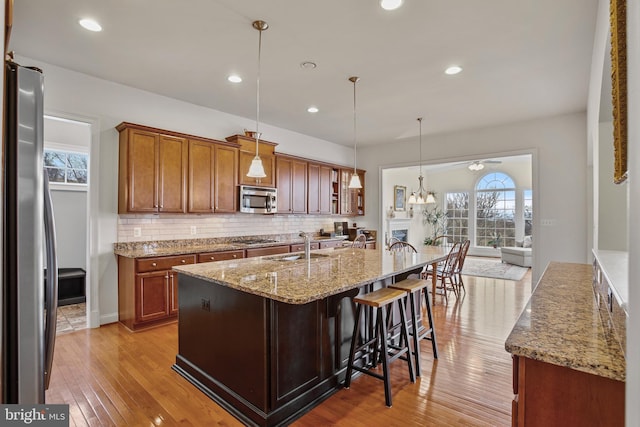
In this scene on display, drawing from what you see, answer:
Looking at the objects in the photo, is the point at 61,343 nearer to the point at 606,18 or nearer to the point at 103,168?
the point at 103,168

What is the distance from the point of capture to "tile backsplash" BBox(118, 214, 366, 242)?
4.01 metres

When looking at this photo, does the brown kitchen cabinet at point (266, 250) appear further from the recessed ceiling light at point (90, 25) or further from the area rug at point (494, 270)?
the area rug at point (494, 270)

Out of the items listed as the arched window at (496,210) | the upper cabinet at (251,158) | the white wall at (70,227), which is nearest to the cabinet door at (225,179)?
the upper cabinet at (251,158)

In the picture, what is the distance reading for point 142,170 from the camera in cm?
378

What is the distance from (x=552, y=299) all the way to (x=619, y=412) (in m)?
0.85

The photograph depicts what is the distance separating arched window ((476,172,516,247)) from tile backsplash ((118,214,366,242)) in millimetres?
6464

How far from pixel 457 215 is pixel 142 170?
9640mm

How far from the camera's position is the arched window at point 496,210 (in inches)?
384

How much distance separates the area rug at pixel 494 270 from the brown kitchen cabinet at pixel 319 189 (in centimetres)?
351

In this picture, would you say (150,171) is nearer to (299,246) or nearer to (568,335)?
(299,246)

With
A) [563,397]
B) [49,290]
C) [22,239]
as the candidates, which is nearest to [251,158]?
[49,290]

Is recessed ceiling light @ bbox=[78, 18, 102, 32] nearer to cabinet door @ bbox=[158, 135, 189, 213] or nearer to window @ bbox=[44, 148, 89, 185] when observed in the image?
cabinet door @ bbox=[158, 135, 189, 213]

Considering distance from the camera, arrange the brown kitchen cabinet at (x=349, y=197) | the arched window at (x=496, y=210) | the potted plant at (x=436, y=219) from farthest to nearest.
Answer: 1. the potted plant at (x=436, y=219)
2. the arched window at (x=496, y=210)
3. the brown kitchen cabinet at (x=349, y=197)

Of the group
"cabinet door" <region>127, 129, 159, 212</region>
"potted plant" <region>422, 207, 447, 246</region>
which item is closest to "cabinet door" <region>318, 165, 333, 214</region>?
"cabinet door" <region>127, 129, 159, 212</region>
